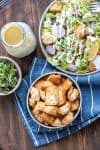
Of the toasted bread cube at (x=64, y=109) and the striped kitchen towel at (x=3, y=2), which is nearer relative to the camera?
the toasted bread cube at (x=64, y=109)

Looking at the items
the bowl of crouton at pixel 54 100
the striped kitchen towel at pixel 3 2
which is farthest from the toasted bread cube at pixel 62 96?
the striped kitchen towel at pixel 3 2

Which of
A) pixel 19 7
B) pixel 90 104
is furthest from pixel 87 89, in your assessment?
pixel 19 7

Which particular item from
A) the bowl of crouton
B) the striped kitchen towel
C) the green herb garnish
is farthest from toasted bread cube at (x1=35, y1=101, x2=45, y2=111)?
the striped kitchen towel

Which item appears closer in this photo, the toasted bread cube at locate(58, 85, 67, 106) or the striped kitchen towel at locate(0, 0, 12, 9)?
the toasted bread cube at locate(58, 85, 67, 106)

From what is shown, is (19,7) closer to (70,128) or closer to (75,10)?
(75,10)

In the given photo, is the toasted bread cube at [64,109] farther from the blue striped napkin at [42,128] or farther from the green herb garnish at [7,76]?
the green herb garnish at [7,76]

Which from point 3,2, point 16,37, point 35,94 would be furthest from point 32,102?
point 3,2

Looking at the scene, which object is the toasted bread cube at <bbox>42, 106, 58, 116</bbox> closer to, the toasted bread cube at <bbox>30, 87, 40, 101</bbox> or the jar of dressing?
the toasted bread cube at <bbox>30, 87, 40, 101</bbox>
